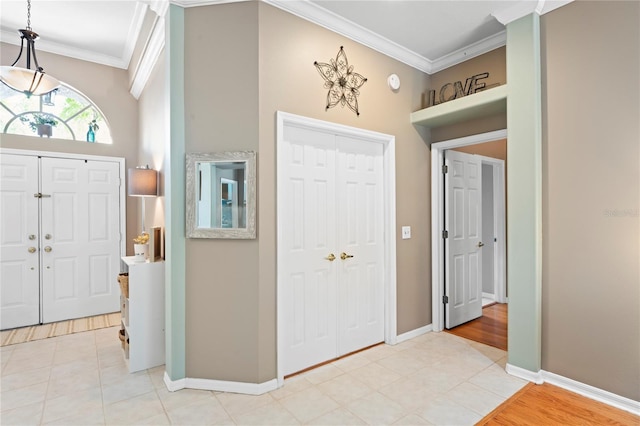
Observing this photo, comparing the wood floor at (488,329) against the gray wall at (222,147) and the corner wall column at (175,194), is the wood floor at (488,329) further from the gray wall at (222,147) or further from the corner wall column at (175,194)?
the corner wall column at (175,194)

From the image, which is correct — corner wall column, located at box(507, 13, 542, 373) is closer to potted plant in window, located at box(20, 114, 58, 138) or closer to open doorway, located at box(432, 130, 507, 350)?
open doorway, located at box(432, 130, 507, 350)

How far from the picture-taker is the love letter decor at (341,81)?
2.80 meters

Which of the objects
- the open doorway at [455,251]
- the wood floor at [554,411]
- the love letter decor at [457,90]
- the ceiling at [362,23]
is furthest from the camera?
the open doorway at [455,251]

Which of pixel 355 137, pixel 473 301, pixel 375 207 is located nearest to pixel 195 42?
pixel 355 137

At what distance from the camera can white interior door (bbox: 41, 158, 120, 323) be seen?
→ 3920 millimetres

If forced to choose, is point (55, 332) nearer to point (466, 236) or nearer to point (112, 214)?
point (112, 214)

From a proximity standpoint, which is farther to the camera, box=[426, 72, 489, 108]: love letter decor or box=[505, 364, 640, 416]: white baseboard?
box=[426, 72, 489, 108]: love letter decor

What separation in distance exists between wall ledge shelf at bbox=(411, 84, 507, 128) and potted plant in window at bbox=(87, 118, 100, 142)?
A: 404 cm

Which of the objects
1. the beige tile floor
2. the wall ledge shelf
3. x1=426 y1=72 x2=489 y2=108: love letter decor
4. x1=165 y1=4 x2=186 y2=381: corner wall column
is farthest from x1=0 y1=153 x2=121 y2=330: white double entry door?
x1=426 y1=72 x2=489 y2=108: love letter decor

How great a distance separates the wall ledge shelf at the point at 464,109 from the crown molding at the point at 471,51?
0.62 metres

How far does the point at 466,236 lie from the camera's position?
3.94m

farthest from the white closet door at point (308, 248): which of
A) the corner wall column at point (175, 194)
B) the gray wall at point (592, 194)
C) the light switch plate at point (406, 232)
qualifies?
the gray wall at point (592, 194)

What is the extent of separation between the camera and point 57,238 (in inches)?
156

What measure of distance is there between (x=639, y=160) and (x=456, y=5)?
1761 millimetres
